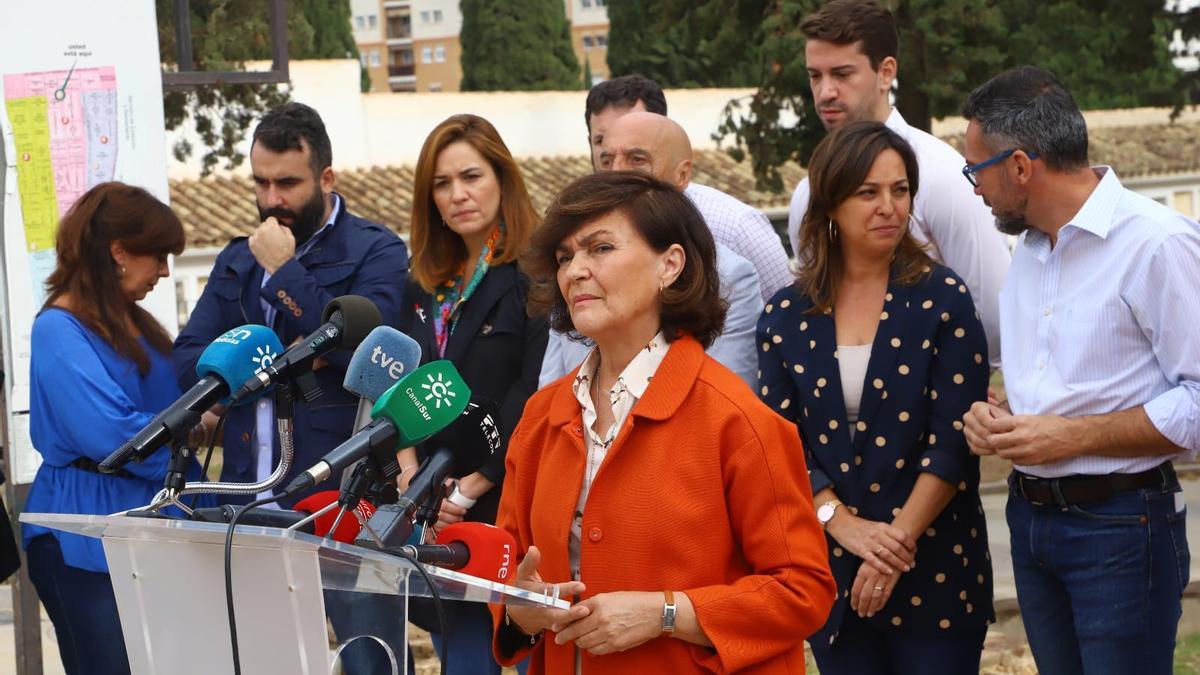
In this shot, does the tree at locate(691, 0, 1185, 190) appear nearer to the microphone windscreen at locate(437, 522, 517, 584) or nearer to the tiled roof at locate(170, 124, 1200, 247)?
the tiled roof at locate(170, 124, 1200, 247)

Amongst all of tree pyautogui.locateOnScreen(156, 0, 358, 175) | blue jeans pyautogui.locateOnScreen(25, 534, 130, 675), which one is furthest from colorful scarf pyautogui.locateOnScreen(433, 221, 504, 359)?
tree pyautogui.locateOnScreen(156, 0, 358, 175)

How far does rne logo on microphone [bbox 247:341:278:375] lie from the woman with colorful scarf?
1622 mm

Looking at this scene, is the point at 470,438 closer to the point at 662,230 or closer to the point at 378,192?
the point at 662,230

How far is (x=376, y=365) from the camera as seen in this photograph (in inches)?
114

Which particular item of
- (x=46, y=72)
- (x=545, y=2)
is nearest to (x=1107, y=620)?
(x=46, y=72)

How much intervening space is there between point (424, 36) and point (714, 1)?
78.7 meters

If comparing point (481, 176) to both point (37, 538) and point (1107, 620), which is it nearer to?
point (37, 538)

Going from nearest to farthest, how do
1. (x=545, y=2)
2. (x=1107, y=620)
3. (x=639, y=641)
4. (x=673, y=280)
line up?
(x=639, y=641), (x=673, y=280), (x=1107, y=620), (x=545, y=2)

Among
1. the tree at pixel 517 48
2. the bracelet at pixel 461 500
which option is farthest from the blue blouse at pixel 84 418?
the tree at pixel 517 48

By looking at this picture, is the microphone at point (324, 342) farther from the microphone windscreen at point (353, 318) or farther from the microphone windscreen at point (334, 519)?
the microphone windscreen at point (334, 519)

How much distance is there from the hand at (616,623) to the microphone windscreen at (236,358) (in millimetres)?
729

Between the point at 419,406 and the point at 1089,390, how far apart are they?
2.12 metres

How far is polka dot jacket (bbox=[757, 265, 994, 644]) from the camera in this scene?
167 inches

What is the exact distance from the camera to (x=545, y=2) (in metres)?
50.0
